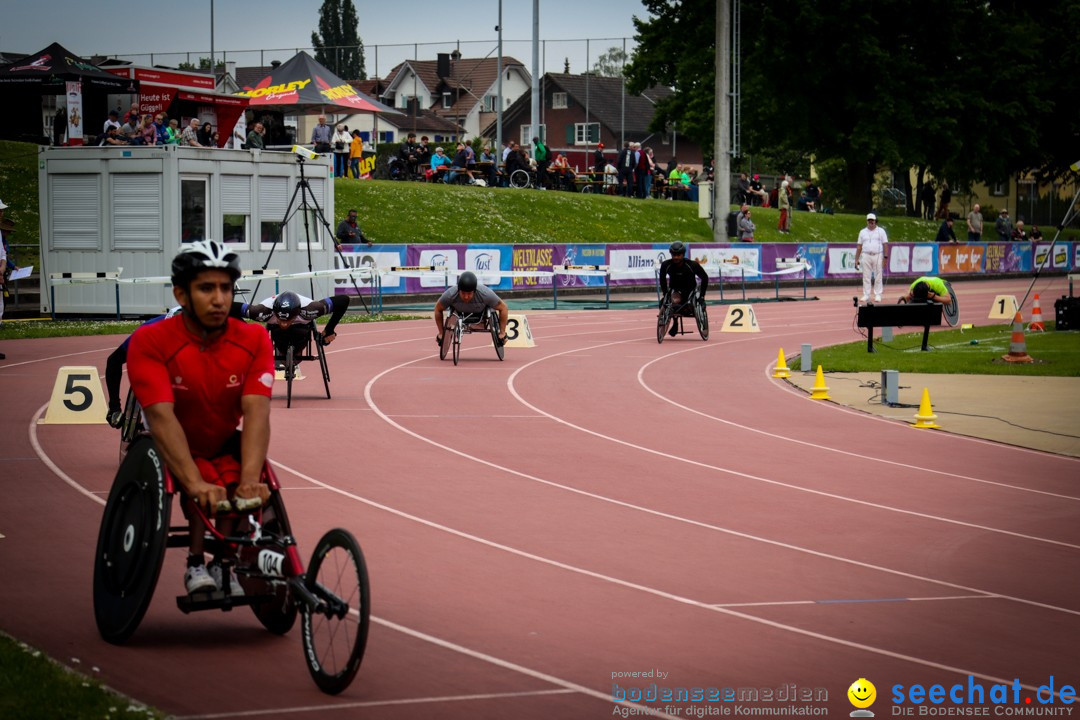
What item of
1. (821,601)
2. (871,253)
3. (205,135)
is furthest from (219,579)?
(205,135)

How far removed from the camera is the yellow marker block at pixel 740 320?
94.3ft

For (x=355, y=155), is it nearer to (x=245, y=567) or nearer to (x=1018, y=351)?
(x=1018, y=351)

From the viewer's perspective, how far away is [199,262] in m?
6.55

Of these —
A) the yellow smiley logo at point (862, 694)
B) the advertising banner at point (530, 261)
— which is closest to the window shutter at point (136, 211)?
the advertising banner at point (530, 261)

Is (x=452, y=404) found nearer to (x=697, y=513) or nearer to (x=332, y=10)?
(x=697, y=513)

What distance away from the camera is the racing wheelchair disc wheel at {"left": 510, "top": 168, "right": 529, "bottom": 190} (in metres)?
48.6

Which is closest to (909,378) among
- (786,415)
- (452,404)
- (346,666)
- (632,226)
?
(786,415)

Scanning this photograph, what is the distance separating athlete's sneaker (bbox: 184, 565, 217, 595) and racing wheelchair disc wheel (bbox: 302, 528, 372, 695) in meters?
0.48

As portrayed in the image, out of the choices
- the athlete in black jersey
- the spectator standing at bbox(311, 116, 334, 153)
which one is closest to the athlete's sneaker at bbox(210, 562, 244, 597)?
the athlete in black jersey

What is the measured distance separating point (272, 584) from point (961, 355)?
18232 mm

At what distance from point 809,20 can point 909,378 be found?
1517 inches

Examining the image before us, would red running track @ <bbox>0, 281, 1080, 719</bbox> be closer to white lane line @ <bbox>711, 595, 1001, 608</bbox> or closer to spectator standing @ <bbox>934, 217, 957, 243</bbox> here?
white lane line @ <bbox>711, 595, 1001, 608</bbox>

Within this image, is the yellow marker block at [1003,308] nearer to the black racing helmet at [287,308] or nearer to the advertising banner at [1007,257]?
the black racing helmet at [287,308]

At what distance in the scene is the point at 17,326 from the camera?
27016 millimetres
